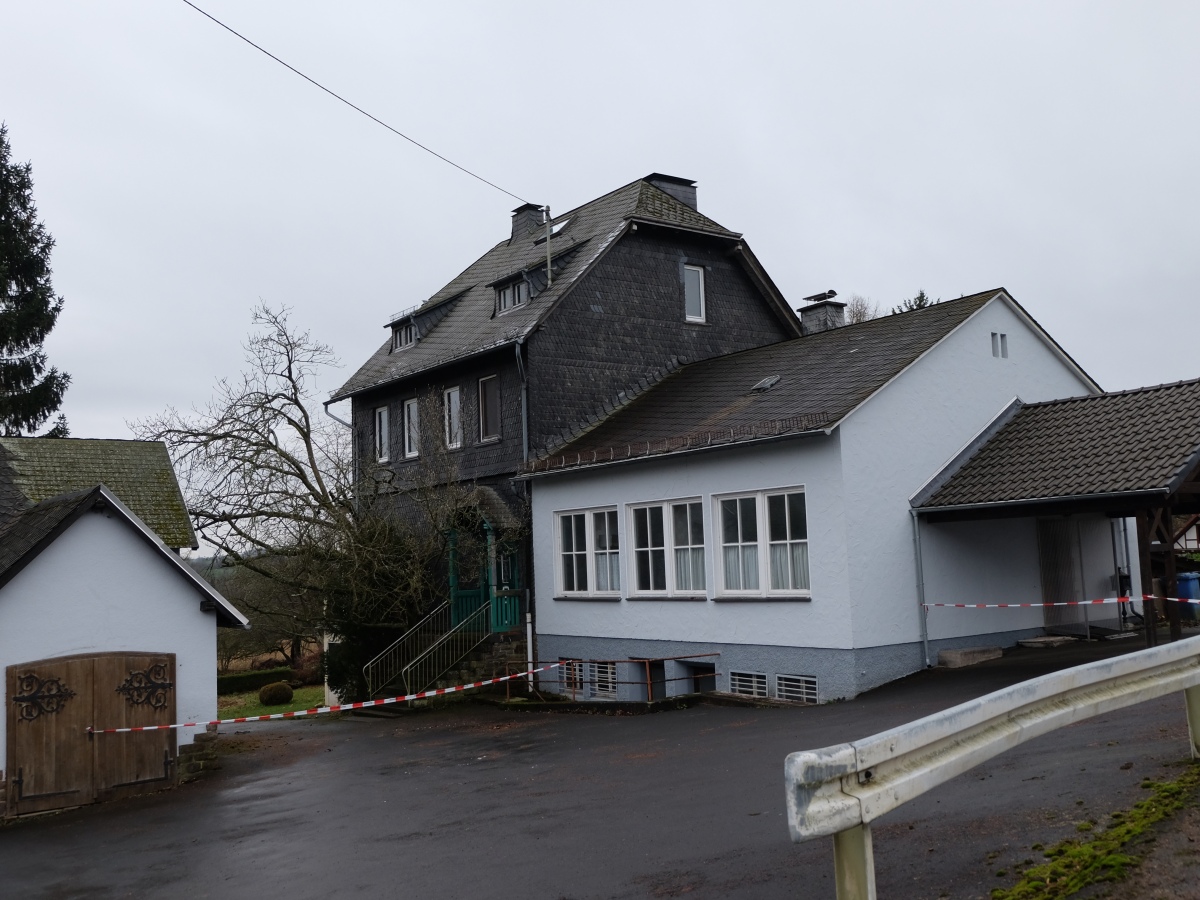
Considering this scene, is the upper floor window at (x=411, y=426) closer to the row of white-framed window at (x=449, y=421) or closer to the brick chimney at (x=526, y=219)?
the row of white-framed window at (x=449, y=421)

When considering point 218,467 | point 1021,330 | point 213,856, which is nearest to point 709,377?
point 1021,330

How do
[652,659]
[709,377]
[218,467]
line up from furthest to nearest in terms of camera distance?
[709,377], [218,467], [652,659]

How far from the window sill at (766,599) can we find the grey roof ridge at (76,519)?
7.54 m

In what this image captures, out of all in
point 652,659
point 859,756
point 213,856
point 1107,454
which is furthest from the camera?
point 652,659

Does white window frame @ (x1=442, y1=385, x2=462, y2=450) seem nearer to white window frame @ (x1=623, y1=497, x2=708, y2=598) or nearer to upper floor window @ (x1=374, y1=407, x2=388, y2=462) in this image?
upper floor window @ (x1=374, y1=407, x2=388, y2=462)

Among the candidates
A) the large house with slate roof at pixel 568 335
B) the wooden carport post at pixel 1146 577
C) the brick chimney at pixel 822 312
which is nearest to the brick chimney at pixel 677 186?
the large house with slate roof at pixel 568 335

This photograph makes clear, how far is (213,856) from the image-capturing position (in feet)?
35.4

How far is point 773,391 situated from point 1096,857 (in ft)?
49.7

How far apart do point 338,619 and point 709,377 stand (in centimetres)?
929

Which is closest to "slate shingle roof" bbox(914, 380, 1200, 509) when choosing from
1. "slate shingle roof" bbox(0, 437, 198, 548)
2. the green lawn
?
"slate shingle roof" bbox(0, 437, 198, 548)

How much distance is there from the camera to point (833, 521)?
17.6 metres

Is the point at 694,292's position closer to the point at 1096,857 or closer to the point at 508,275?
the point at 508,275

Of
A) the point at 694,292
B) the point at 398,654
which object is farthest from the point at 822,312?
the point at 398,654

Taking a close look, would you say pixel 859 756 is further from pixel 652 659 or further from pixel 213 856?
pixel 652 659
